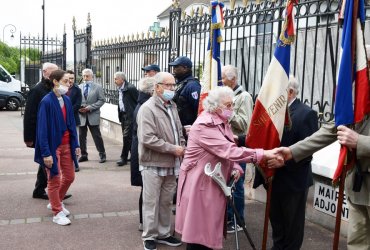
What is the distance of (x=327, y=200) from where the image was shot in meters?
4.99

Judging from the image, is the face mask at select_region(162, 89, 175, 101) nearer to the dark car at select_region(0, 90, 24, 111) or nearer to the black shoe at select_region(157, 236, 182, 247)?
the black shoe at select_region(157, 236, 182, 247)

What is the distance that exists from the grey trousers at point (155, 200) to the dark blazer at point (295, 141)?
3.99 ft

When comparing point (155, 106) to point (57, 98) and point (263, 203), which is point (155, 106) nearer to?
point (57, 98)

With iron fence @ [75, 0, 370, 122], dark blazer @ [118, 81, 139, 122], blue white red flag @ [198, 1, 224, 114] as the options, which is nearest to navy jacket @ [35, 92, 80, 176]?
blue white red flag @ [198, 1, 224, 114]

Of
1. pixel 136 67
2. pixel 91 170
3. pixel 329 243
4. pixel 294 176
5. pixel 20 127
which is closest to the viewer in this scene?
pixel 294 176

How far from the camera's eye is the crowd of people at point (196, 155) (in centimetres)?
344

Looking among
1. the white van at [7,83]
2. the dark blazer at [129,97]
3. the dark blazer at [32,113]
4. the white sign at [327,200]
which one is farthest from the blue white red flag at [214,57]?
the white van at [7,83]

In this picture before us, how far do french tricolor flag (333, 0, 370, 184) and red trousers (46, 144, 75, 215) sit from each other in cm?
333

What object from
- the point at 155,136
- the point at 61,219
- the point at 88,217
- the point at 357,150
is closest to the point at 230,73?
the point at 155,136

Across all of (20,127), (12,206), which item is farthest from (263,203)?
(20,127)

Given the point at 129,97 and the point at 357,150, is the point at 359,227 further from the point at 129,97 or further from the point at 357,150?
the point at 129,97

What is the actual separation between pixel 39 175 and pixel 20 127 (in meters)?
9.72

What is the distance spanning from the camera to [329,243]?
4.75 m

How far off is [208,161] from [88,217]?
2579 millimetres
